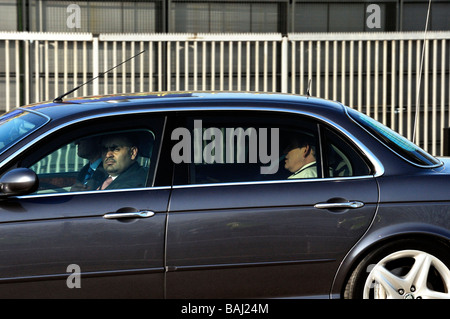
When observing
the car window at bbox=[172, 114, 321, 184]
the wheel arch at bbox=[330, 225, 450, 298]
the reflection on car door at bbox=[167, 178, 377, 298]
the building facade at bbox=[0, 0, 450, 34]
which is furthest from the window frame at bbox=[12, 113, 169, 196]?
the building facade at bbox=[0, 0, 450, 34]

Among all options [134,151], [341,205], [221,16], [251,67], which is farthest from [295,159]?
[221,16]

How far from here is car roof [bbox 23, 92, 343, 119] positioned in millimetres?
4973

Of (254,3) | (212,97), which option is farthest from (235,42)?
(212,97)

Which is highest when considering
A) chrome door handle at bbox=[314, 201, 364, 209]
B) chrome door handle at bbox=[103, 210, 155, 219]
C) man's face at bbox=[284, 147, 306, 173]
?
man's face at bbox=[284, 147, 306, 173]

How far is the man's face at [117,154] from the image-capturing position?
4.92m

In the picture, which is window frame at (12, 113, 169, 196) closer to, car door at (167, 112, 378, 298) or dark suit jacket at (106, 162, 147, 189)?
dark suit jacket at (106, 162, 147, 189)

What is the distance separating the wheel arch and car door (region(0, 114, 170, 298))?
0.94 meters

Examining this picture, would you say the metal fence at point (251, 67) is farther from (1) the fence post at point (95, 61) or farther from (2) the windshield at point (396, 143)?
(2) the windshield at point (396, 143)

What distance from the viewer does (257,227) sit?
4.74 metres

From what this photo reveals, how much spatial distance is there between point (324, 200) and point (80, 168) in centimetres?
132
